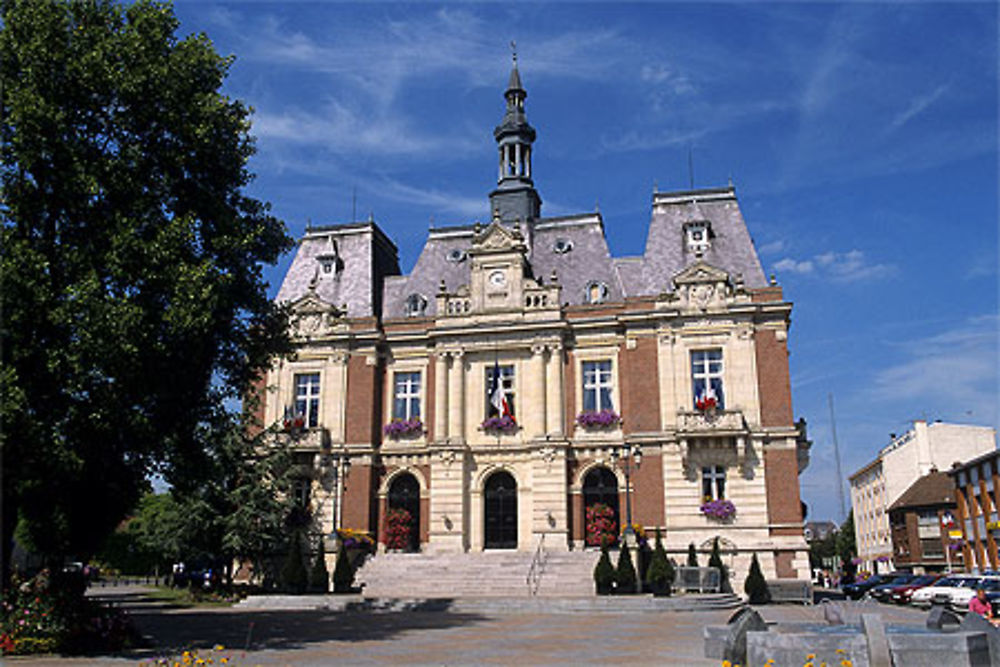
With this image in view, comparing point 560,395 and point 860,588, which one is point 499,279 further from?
point 860,588

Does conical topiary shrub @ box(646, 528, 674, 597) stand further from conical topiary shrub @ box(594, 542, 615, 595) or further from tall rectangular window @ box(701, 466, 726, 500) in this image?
tall rectangular window @ box(701, 466, 726, 500)

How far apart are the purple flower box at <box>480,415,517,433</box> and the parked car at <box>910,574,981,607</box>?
58.0 ft

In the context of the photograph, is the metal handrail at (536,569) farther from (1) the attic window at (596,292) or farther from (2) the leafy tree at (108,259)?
(2) the leafy tree at (108,259)

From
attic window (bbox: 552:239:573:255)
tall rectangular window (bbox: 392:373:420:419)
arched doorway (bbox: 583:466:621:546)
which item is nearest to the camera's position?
arched doorway (bbox: 583:466:621:546)

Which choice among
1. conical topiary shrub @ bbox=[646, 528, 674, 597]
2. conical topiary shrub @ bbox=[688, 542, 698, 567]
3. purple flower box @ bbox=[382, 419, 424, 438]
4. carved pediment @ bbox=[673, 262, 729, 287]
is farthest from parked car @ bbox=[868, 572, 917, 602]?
purple flower box @ bbox=[382, 419, 424, 438]

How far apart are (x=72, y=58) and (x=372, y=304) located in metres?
24.9

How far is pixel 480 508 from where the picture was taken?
37.8 metres

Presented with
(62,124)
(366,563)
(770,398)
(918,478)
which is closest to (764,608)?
(770,398)

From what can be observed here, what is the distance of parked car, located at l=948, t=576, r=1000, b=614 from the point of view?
2961 centimetres

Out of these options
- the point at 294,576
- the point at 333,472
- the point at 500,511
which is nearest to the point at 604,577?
the point at 500,511

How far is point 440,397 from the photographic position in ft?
128

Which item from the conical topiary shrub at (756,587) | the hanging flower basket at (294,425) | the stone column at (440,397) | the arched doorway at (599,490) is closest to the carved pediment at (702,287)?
the arched doorway at (599,490)

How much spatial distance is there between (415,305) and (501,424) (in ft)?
26.8

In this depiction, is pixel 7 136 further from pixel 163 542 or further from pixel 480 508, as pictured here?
pixel 480 508
